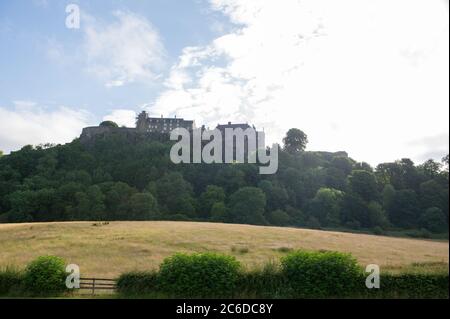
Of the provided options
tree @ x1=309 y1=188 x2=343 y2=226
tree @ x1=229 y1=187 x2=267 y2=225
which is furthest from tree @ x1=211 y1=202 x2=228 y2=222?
tree @ x1=309 y1=188 x2=343 y2=226

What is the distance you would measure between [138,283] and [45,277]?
21.4ft

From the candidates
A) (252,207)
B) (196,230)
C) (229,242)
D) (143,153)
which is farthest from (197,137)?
(229,242)

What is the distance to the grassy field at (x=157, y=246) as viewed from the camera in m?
37.3

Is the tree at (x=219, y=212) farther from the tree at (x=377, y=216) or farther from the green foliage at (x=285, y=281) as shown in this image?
the green foliage at (x=285, y=281)

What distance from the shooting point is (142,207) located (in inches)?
3784

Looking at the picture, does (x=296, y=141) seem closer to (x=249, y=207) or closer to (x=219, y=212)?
(x=249, y=207)

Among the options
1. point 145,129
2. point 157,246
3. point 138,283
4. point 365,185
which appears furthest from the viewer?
point 145,129

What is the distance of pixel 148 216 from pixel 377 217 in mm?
56828

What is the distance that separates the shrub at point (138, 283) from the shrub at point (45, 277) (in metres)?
4.16

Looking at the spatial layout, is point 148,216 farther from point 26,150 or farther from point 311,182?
point 26,150

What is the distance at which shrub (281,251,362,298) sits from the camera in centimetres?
2320

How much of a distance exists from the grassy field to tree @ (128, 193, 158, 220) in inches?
1352

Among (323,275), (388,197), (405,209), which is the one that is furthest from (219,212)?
(323,275)

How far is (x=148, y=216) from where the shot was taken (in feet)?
313
